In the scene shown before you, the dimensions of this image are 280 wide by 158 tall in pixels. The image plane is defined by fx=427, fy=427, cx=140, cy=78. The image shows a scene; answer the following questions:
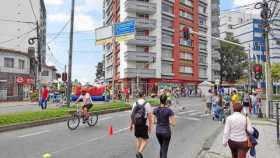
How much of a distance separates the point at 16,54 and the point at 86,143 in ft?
145

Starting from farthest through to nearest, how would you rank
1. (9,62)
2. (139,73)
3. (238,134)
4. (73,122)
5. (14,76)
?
(139,73) < (14,76) < (9,62) < (73,122) < (238,134)

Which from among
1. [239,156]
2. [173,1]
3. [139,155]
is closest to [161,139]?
[139,155]

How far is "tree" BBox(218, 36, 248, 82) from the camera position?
303 feet

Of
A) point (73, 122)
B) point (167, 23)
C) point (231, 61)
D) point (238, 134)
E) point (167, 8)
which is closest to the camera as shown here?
point (238, 134)

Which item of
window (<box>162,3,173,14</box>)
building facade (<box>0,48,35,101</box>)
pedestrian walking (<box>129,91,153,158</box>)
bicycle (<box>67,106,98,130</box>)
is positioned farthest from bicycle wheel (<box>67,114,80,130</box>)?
window (<box>162,3,173,14</box>)

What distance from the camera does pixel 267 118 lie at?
2531cm

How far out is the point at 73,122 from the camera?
1831cm

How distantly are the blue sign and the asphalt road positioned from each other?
18737mm

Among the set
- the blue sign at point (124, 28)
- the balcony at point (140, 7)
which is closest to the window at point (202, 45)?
the balcony at point (140, 7)

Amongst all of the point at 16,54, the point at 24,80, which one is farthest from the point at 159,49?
the point at 16,54

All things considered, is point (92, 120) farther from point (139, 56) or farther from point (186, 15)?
point (186, 15)

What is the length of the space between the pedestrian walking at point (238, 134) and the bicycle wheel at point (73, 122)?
35.7ft

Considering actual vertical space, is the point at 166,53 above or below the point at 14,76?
above

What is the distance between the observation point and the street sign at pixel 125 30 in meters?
36.7
